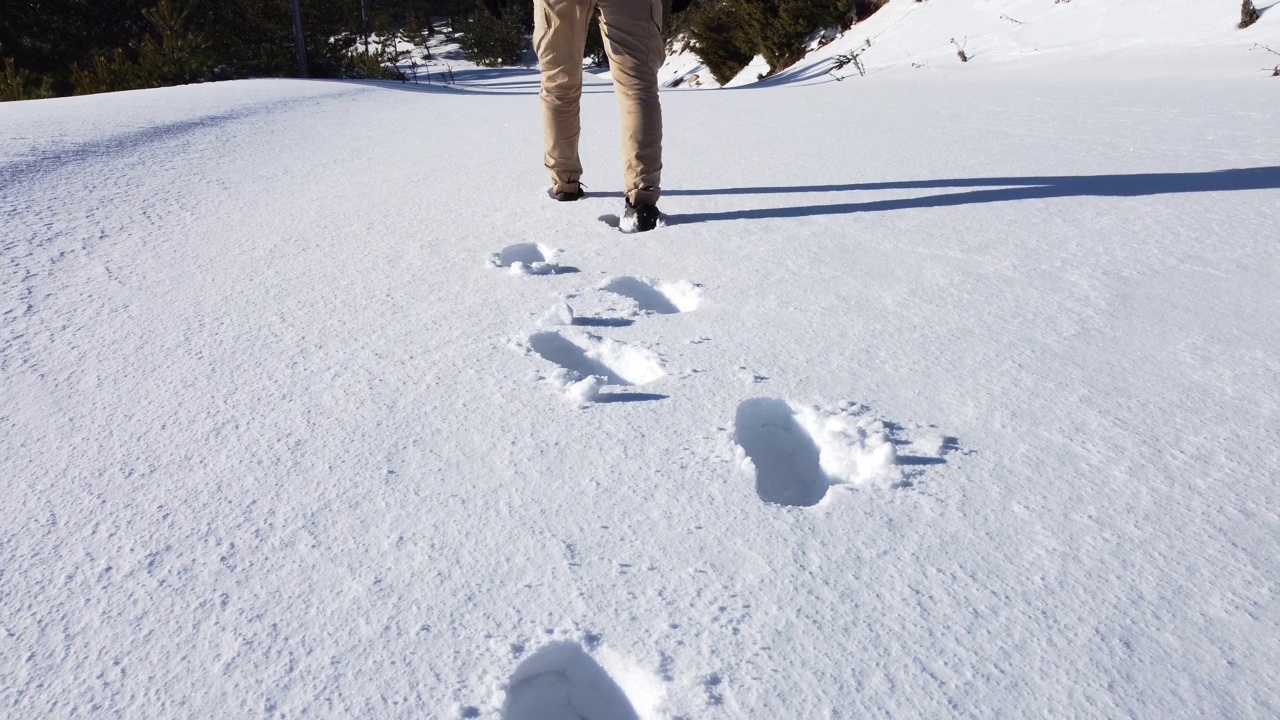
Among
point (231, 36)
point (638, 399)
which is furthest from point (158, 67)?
point (638, 399)

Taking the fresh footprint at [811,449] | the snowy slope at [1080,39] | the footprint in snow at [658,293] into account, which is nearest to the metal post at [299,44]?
the snowy slope at [1080,39]

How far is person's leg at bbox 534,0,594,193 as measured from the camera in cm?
228

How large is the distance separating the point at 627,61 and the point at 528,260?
2.09ft

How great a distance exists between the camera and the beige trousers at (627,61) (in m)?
2.20

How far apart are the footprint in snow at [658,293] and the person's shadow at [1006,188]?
520 millimetres

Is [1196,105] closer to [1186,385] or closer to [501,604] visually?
[1186,385]

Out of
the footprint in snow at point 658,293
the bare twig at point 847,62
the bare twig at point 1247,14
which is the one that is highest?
the bare twig at point 1247,14

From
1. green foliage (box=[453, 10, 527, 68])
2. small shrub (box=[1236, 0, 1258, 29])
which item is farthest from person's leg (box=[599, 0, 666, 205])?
green foliage (box=[453, 10, 527, 68])

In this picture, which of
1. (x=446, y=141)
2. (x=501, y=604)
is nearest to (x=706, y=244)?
(x=501, y=604)

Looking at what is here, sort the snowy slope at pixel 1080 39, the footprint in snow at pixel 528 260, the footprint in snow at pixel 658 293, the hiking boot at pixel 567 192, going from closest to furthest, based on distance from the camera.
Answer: the footprint in snow at pixel 658 293, the footprint in snow at pixel 528 260, the hiking boot at pixel 567 192, the snowy slope at pixel 1080 39

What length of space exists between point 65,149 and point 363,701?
2.66 metres

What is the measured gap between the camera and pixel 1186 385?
4.25 feet

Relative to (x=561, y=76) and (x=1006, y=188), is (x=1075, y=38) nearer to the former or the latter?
(x=1006, y=188)

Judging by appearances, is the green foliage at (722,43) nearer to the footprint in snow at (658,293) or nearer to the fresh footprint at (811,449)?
the footprint in snow at (658,293)
